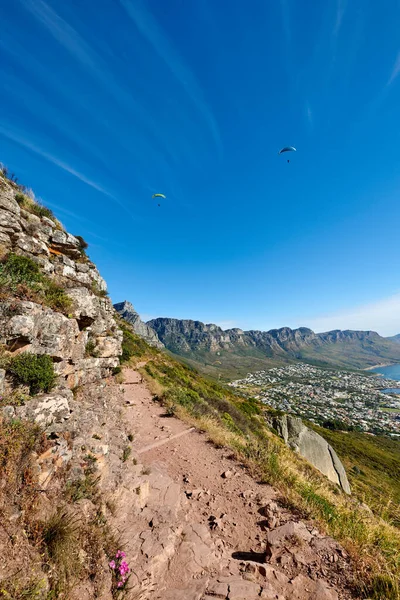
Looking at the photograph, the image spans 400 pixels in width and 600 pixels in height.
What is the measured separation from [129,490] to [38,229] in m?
12.8

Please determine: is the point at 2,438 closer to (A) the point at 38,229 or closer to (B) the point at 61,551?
(B) the point at 61,551

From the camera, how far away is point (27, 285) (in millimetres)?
8297

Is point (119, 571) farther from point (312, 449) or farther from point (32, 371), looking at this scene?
point (312, 449)

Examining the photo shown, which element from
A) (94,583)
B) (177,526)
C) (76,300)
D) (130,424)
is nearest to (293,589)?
(177,526)

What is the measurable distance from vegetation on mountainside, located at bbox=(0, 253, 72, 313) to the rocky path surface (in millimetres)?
6288

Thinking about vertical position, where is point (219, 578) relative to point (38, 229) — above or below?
below

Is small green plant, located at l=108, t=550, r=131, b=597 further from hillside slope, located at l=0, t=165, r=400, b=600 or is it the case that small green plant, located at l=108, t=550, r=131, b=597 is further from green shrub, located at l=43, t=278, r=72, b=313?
green shrub, located at l=43, t=278, r=72, b=313

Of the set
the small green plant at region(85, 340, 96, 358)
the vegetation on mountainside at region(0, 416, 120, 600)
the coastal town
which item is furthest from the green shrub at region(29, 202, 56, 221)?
the coastal town

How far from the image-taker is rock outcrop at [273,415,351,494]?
24.2 metres

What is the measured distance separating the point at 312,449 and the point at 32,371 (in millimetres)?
29499

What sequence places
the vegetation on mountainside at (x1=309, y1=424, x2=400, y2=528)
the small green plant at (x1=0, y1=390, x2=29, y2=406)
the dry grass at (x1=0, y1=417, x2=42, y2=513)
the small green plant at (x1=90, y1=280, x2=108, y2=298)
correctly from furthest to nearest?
the vegetation on mountainside at (x1=309, y1=424, x2=400, y2=528), the small green plant at (x1=90, y1=280, x2=108, y2=298), the small green plant at (x1=0, y1=390, x2=29, y2=406), the dry grass at (x1=0, y1=417, x2=42, y2=513)

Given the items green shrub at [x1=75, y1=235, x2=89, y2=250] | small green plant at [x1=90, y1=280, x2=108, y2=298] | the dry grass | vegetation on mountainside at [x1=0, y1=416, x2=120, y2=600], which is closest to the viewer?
vegetation on mountainside at [x1=0, y1=416, x2=120, y2=600]

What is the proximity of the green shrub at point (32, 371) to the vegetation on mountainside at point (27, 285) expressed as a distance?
2.05m

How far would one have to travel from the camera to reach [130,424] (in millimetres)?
11117
